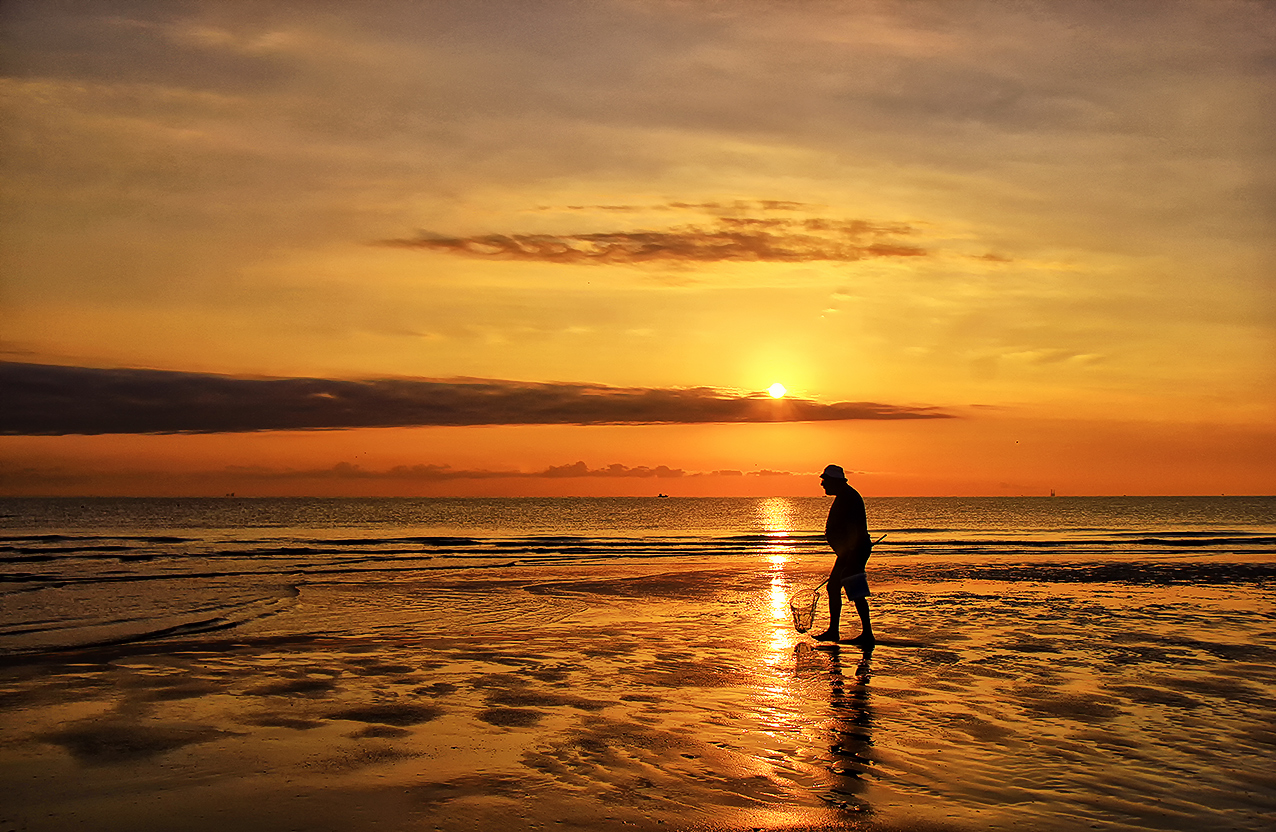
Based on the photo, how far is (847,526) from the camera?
1395 centimetres

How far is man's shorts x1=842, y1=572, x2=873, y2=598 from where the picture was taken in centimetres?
1346

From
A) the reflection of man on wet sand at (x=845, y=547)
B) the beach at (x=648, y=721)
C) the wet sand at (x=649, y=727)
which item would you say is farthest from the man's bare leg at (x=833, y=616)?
the beach at (x=648, y=721)

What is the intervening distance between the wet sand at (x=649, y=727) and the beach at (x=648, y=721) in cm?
3

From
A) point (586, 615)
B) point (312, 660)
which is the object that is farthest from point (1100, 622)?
point (312, 660)

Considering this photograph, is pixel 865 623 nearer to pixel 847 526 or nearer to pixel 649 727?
pixel 847 526

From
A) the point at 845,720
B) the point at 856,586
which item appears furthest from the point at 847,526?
the point at 845,720

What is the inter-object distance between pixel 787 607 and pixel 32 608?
46.5ft

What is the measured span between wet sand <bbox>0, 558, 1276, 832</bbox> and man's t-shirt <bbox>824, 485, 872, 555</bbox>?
1.41m

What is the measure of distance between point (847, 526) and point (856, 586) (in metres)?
0.89

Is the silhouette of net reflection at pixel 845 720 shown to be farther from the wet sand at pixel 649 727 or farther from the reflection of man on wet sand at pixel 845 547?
the reflection of man on wet sand at pixel 845 547

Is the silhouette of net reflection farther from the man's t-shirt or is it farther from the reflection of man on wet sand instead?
the man's t-shirt

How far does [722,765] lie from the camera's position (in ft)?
23.7

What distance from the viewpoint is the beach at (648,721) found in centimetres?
632

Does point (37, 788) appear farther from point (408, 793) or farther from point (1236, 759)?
point (1236, 759)
